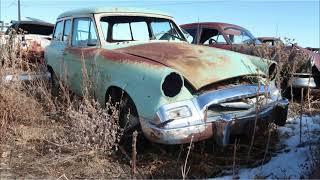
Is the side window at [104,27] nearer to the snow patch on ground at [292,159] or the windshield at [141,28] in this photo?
the windshield at [141,28]

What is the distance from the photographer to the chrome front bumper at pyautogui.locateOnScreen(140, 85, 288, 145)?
440 cm

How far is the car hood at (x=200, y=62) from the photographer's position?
15.6 ft

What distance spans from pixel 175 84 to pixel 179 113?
30 cm

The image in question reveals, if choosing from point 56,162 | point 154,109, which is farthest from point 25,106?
point 154,109

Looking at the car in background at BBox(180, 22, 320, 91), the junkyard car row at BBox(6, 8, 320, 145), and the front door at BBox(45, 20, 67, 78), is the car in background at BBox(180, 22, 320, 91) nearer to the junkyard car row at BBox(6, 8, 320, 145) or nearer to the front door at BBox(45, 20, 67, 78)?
the front door at BBox(45, 20, 67, 78)

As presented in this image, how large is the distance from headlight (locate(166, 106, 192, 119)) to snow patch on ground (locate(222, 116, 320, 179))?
2.28 ft

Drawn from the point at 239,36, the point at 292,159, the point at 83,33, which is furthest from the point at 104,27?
the point at 239,36

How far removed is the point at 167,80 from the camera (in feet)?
15.0

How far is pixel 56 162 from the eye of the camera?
4645mm

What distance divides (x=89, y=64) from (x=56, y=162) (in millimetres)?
1547

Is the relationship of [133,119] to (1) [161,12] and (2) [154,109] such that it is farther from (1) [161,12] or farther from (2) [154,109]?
(1) [161,12]

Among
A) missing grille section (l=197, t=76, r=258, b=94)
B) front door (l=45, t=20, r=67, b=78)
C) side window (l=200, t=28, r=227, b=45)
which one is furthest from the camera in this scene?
side window (l=200, t=28, r=227, b=45)

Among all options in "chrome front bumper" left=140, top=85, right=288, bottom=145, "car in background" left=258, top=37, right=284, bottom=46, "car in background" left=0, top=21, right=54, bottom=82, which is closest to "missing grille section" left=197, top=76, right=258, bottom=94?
"chrome front bumper" left=140, top=85, right=288, bottom=145

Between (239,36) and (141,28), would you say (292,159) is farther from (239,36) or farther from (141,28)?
(239,36)
